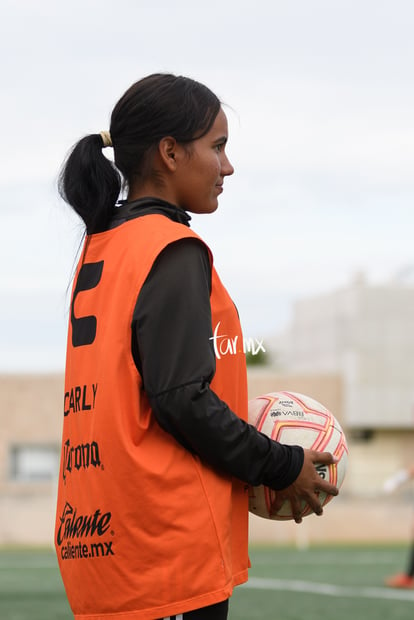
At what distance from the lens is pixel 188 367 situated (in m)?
2.65

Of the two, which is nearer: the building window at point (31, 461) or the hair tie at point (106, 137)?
the hair tie at point (106, 137)

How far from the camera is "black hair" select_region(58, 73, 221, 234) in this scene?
289 centimetres

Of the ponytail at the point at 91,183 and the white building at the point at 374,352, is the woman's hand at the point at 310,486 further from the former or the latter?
the white building at the point at 374,352

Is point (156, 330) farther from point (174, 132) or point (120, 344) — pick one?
point (174, 132)

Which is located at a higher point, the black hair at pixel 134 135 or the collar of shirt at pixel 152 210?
the black hair at pixel 134 135

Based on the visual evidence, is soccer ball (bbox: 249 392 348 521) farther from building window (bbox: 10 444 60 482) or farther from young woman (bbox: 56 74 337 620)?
building window (bbox: 10 444 60 482)

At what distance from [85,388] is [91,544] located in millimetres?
346

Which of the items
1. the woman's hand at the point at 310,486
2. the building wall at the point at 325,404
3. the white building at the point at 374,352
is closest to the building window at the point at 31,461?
the building wall at the point at 325,404

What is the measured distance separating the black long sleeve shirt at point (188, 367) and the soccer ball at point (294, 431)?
268 millimetres

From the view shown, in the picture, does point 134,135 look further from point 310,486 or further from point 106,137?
point 310,486

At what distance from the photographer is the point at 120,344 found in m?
2.74

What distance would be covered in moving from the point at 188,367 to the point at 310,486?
0.43m

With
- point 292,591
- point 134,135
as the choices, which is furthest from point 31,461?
point 134,135

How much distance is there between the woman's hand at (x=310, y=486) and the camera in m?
2.83
